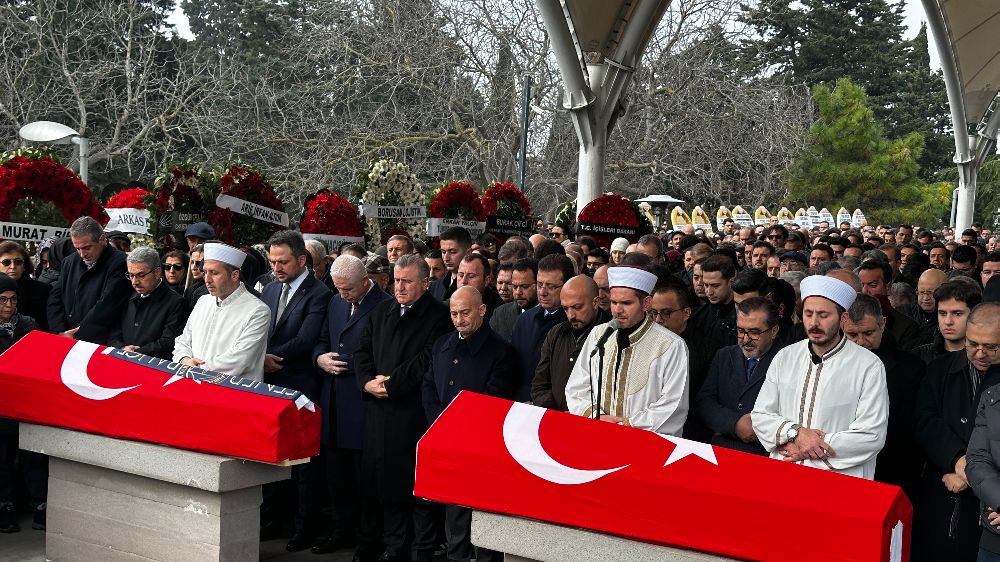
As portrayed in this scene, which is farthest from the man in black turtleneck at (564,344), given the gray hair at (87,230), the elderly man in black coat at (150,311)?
the gray hair at (87,230)

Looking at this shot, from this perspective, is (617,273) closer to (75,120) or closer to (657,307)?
(657,307)

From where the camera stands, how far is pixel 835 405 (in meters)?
5.62

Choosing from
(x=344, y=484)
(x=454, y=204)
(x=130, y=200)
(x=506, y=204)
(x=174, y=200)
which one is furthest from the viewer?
(x=506, y=204)

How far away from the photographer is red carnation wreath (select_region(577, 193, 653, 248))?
15.0 metres

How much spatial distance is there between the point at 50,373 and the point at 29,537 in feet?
5.50

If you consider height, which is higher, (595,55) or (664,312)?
(595,55)

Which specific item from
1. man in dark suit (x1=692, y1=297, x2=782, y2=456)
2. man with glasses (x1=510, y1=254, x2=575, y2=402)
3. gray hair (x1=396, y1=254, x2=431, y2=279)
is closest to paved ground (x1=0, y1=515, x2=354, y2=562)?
man with glasses (x1=510, y1=254, x2=575, y2=402)

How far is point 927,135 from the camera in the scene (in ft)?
202

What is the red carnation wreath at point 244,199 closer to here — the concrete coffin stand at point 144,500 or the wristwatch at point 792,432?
the concrete coffin stand at point 144,500

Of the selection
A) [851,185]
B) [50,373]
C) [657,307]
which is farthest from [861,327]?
[851,185]

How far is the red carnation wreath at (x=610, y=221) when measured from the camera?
15.0 meters

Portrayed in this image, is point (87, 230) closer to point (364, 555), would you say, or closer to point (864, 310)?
point (364, 555)

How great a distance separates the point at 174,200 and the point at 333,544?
4.83 metres

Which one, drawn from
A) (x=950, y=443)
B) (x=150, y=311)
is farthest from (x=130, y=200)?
(x=950, y=443)
